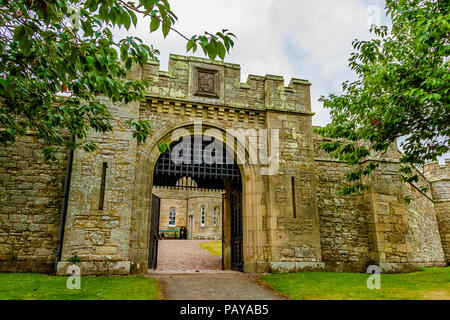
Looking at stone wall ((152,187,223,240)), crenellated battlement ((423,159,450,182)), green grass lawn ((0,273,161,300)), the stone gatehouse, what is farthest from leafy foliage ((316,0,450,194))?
→ stone wall ((152,187,223,240))

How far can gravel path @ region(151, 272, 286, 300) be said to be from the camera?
21.1 ft

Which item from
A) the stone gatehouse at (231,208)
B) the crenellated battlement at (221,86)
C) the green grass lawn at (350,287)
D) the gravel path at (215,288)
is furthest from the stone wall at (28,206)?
the green grass lawn at (350,287)

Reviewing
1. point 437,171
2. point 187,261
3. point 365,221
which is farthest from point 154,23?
point 437,171

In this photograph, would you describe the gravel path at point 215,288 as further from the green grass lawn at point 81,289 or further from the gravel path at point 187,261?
the gravel path at point 187,261

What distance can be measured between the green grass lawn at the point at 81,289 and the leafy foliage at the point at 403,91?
5477 millimetres

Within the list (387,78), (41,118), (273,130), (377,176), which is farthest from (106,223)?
(377,176)

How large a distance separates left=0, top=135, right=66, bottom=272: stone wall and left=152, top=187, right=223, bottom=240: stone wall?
20.9m

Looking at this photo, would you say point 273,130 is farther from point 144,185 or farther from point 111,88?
point 111,88

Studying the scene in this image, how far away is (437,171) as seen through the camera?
18.2 meters

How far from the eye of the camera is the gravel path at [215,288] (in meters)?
6.44

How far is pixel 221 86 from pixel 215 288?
19.3 ft

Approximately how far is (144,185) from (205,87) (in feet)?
11.4

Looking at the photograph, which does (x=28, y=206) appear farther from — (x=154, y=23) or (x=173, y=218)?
(x=173, y=218)

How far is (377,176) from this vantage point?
10.9 meters
